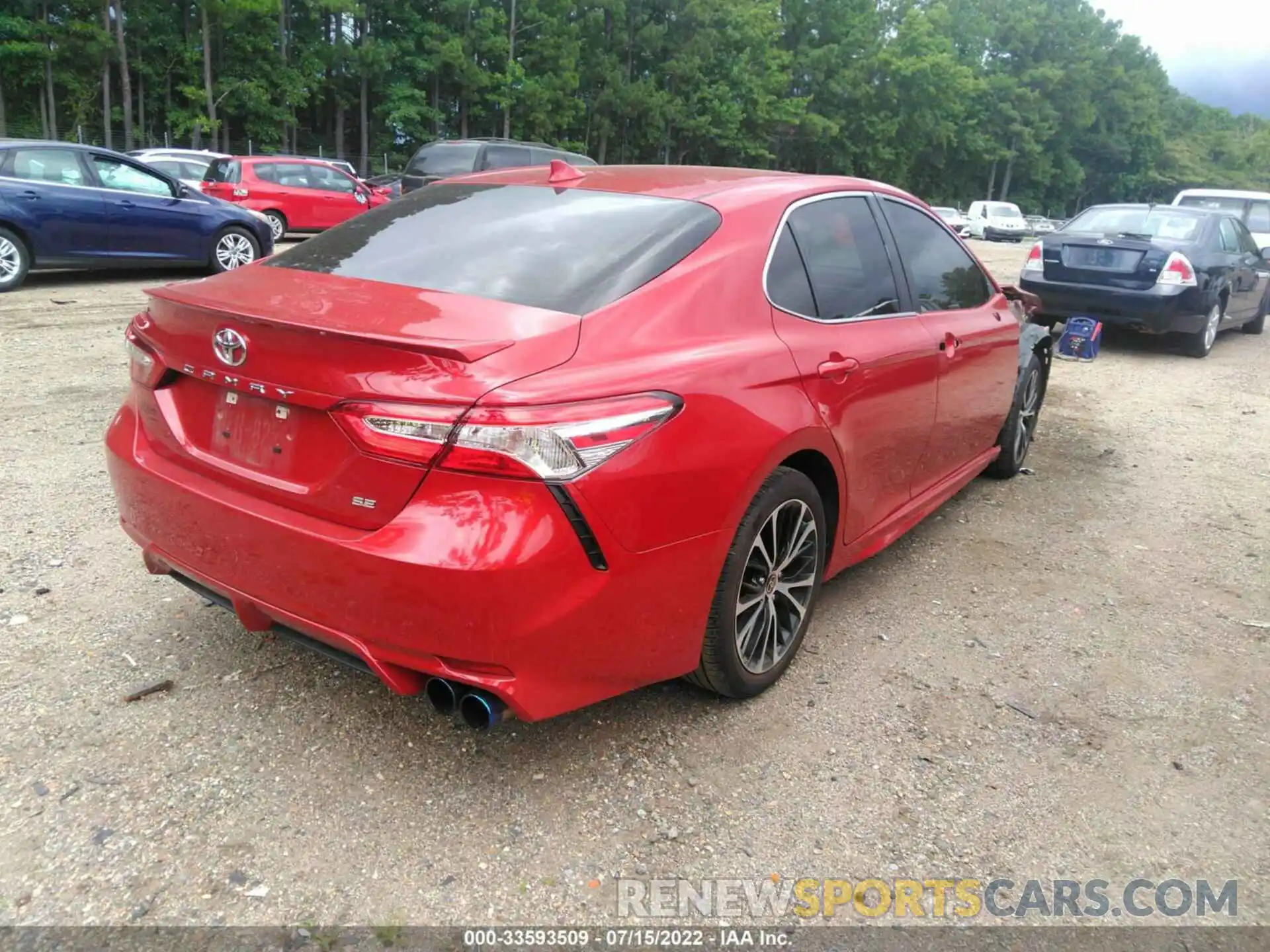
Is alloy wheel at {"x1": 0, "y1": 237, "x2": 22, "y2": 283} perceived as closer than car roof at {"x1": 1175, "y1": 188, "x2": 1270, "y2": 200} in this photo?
Yes

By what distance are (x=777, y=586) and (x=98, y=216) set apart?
32.4 ft

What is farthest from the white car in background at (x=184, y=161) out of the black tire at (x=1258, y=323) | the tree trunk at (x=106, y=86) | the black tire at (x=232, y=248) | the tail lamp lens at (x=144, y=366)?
the black tire at (x=1258, y=323)

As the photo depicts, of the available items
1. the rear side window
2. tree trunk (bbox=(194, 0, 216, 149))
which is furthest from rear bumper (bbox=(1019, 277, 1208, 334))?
tree trunk (bbox=(194, 0, 216, 149))

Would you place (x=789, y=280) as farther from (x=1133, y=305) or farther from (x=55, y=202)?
(x=55, y=202)

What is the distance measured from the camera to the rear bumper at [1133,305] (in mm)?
9547

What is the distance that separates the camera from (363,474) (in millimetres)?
2346

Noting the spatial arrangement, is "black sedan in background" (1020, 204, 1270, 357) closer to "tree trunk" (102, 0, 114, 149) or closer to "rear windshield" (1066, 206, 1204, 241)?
"rear windshield" (1066, 206, 1204, 241)

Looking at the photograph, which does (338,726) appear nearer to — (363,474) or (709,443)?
(363,474)

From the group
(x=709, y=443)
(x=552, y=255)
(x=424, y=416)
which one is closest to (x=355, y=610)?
(x=424, y=416)

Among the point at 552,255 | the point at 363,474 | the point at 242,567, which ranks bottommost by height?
the point at 242,567

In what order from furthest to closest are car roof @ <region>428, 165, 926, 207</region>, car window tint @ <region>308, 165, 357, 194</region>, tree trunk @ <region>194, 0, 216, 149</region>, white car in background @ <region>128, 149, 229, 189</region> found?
1. tree trunk @ <region>194, 0, 216, 149</region>
2. white car in background @ <region>128, 149, 229, 189</region>
3. car window tint @ <region>308, 165, 357, 194</region>
4. car roof @ <region>428, 165, 926, 207</region>

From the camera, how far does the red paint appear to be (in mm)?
16219

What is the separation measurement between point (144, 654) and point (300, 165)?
15.6 meters

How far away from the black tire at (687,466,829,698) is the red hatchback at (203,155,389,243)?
47.5 ft
